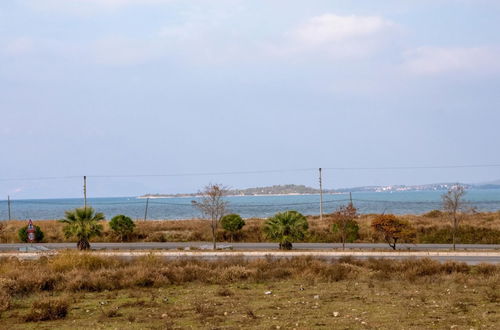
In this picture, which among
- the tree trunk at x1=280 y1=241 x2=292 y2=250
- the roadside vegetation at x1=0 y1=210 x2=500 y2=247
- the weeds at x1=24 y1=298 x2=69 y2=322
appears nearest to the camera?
the weeds at x1=24 y1=298 x2=69 y2=322

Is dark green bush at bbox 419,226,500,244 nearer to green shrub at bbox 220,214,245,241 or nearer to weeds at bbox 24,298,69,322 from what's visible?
green shrub at bbox 220,214,245,241

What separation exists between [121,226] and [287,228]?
693 inches

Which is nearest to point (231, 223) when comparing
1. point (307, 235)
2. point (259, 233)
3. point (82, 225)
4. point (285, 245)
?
point (259, 233)

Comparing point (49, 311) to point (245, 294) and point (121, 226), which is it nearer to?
point (245, 294)

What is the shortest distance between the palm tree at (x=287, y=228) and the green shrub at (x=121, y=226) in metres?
16.4

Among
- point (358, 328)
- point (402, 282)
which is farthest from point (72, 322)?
point (402, 282)

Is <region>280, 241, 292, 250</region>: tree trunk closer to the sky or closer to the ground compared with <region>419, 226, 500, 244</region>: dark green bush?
closer to the sky

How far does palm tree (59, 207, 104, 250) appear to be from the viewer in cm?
3712

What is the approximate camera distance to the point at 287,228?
35688 mm

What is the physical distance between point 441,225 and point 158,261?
3208 cm

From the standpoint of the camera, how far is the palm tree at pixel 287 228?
3556cm

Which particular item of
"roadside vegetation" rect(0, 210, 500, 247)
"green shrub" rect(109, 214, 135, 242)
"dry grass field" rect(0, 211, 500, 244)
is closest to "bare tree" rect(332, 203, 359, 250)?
"roadside vegetation" rect(0, 210, 500, 247)

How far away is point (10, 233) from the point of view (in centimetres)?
5288

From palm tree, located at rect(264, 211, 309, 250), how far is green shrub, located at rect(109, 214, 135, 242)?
1641 centimetres
